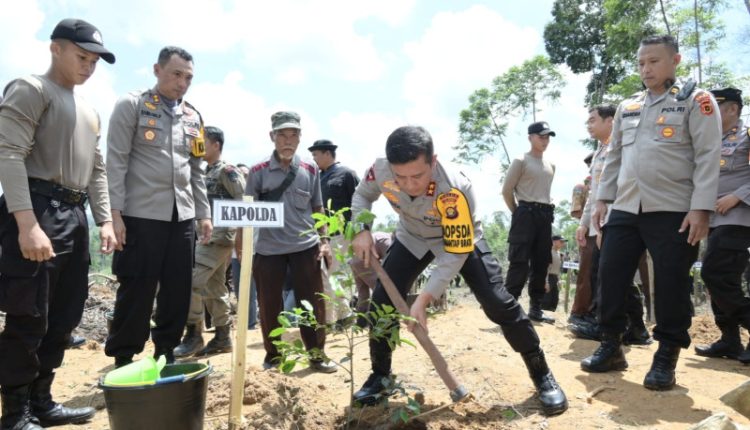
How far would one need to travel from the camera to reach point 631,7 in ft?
51.3

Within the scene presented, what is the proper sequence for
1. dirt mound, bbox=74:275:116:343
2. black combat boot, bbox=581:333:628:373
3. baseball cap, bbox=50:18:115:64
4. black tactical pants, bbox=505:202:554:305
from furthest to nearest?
dirt mound, bbox=74:275:116:343 → black tactical pants, bbox=505:202:554:305 → black combat boot, bbox=581:333:628:373 → baseball cap, bbox=50:18:115:64

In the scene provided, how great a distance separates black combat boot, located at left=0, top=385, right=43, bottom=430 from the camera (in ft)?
9.01

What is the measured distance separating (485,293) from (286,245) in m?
1.81

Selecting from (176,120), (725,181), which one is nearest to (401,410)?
(176,120)

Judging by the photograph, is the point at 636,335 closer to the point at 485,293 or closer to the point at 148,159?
the point at 485,293

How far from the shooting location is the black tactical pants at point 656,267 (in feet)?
10.7

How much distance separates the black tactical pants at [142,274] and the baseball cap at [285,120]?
3.75 ft

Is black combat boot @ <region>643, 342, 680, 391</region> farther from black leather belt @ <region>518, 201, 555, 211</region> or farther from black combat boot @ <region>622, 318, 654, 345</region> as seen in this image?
black leather belt @ <region>518, 201, 555, 211</region>

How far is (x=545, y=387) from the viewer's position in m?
3.08

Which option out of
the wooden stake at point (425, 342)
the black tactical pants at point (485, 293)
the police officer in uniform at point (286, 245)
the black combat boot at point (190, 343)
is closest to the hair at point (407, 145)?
the wooden stake at point (425, 342)

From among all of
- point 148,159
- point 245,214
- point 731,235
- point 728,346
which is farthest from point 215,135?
point 728,346

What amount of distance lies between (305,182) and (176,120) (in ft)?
3.82

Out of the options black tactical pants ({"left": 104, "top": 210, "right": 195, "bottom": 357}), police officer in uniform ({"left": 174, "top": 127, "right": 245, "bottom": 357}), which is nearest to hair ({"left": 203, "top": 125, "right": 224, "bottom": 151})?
police officer in uniform ({"left": 174, "top": 127, "right": 245, "bottom": 357})

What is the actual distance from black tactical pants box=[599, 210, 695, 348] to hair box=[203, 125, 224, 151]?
3.64 metres
